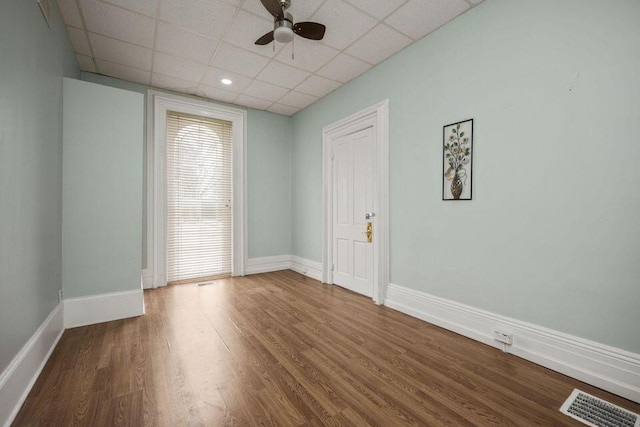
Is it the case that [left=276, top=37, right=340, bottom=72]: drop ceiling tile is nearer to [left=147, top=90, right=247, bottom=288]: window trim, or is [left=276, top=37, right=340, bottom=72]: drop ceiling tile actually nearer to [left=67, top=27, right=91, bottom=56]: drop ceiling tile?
[left=147, top=90, right=247, bottom=288]: window trim

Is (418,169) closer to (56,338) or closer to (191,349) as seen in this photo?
(191,349)

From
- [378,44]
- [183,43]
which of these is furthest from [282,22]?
[183,43]

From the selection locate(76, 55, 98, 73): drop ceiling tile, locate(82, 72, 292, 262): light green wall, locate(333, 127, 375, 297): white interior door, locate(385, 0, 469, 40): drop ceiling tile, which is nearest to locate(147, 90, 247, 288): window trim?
locate(76, 55, 98, 73): drop ceiling tile

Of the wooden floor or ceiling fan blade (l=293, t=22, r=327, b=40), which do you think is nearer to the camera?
the wooden floor

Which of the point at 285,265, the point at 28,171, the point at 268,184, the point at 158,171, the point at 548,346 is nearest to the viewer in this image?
the point at 28,171

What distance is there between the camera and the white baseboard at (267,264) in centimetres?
504

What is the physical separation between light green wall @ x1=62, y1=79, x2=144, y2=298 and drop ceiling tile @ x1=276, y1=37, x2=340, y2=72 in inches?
68.9

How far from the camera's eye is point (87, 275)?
284 cm

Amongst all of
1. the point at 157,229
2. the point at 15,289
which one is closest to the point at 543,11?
the point at 15,289

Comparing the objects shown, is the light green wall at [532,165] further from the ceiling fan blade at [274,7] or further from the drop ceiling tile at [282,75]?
the ceiling fan blade at [274,7]

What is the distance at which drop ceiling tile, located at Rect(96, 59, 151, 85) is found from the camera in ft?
11.8

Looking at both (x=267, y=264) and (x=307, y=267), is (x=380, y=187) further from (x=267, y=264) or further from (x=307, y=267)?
(x=267, y=264)

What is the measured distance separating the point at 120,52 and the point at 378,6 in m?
2.97

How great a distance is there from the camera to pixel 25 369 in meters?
1.76
